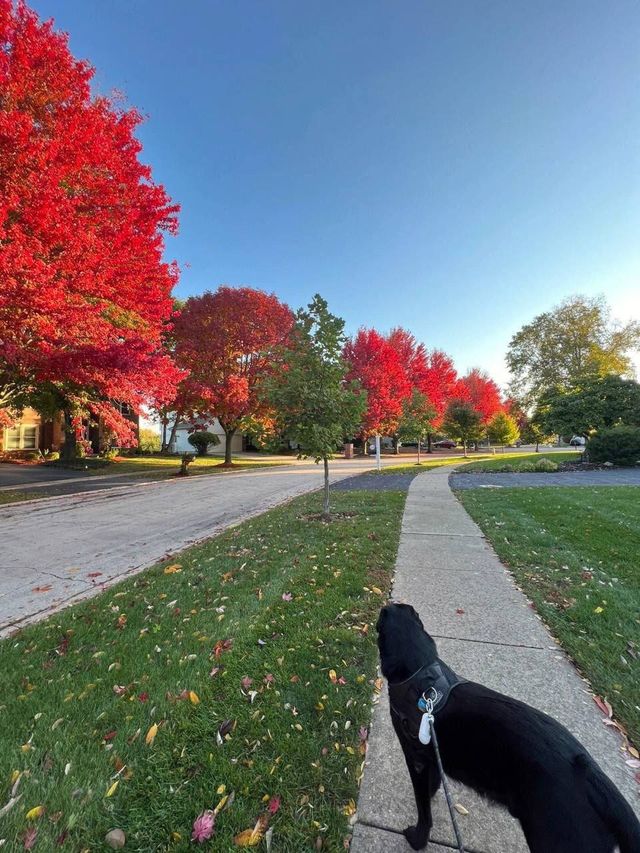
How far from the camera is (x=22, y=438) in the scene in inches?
969

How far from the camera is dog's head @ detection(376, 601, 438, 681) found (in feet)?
5.10

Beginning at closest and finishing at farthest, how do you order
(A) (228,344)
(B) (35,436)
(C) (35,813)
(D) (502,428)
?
(C) (35,813) < (A) (228,344) < (B) (35,436) < (D) (502,428)

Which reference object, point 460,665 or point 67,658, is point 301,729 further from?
point 67,658

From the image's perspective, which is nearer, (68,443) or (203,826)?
(203,826)

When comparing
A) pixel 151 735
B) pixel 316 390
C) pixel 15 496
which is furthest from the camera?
pixel 15 496

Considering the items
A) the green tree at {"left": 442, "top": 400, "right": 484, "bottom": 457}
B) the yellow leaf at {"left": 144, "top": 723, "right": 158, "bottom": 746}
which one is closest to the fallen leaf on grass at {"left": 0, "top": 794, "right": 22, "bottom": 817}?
the yellow leaf at {"left": 144, "top": 723, "right": 158, "bottom": 746}

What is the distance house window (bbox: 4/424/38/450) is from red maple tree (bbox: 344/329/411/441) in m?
21.4

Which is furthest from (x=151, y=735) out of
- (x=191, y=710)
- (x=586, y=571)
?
A: (x=586, y=571)

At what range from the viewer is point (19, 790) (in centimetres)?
171

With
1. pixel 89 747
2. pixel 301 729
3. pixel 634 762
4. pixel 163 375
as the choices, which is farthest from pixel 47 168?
pixel 634 762

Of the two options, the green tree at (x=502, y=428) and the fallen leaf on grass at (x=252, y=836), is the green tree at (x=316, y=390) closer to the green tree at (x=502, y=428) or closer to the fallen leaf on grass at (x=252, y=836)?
the fallen leaf on grass at (x=252, y=836)

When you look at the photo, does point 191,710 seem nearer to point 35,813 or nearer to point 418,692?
point 35,813

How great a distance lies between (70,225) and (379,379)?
66.4 feet

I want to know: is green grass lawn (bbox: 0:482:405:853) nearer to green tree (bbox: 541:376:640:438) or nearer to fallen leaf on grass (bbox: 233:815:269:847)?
fallen leaf on grass (bbox: 233:815:269:847)
